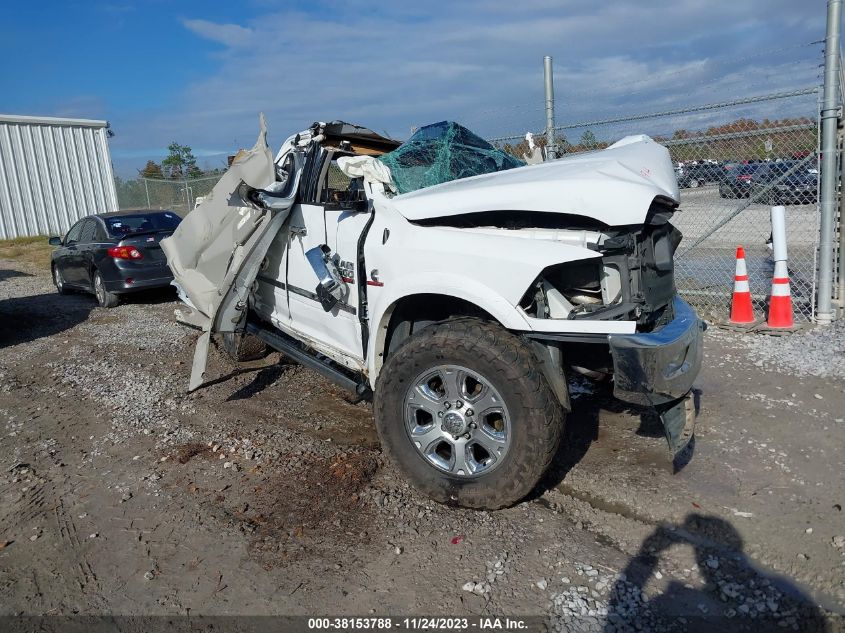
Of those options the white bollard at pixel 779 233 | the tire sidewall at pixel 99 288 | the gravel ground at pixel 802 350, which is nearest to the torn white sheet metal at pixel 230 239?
the gravel ground at pixel 802 350

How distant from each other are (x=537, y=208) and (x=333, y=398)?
287cm

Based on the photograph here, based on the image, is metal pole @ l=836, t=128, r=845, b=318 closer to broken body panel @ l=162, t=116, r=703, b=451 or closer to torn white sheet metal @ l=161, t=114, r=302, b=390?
broken body panel @ l=162, t=116, r=703, b=451

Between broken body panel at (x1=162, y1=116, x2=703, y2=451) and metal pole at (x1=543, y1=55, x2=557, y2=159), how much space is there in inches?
160

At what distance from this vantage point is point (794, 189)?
23.8ft

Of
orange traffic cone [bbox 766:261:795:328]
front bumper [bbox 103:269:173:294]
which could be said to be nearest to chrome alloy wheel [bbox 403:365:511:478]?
orange traffic cone [bbox 766:261:795:328]

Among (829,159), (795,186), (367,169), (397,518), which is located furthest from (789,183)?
(397,518)

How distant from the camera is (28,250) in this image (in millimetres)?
19281

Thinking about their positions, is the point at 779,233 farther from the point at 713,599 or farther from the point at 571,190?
the point at 713,599

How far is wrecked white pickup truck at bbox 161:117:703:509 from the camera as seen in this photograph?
3.18 m

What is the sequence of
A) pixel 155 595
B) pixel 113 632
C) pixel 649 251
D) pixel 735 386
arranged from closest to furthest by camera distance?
pixel 113 632
pixel 155 595
pixel 649 251
pixel 735 386

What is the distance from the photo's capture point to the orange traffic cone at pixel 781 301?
6.58 meters

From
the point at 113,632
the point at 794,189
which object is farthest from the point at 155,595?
the point at 794,189

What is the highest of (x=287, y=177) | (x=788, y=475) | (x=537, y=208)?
(x=287, y=177)

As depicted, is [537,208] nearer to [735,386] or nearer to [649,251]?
[649,251]
